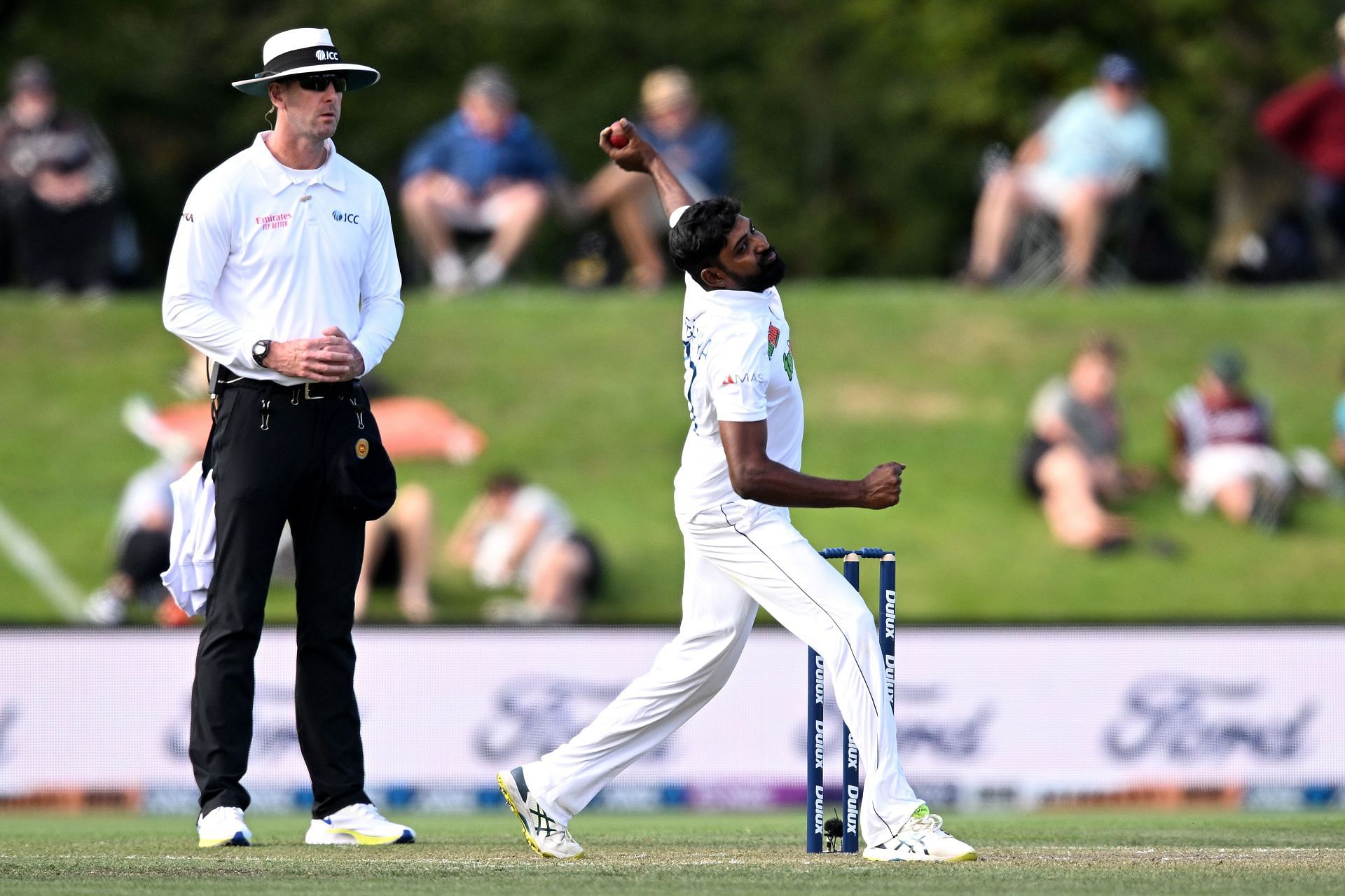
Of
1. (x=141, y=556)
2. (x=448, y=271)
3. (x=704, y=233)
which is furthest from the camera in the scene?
(x=448, y=271)

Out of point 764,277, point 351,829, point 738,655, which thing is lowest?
point 351,829

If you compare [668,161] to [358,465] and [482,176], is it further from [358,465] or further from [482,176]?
[358,465]

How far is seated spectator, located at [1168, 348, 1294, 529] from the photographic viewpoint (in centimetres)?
1642

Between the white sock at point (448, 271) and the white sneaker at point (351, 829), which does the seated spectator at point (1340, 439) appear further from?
the white sneaker at point (351, 829)

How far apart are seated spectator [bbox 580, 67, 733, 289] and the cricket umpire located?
9.25 meters

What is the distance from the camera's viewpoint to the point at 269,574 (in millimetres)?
7082

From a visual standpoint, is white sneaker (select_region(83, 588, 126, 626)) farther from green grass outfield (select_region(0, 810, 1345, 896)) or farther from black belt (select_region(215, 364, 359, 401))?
black belt (select_region(215, 364, 359, 401))

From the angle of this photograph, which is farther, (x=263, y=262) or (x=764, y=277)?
(x=263, y=262)

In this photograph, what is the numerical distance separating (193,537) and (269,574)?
27cm

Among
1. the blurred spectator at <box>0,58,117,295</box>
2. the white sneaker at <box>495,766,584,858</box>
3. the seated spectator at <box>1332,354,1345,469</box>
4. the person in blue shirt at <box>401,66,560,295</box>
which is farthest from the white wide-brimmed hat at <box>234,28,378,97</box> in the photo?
the seated spectator at <box>1332,354,1345,469</box>

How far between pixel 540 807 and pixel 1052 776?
6.00m

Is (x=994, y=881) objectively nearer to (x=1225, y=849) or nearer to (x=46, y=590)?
(x=1225, y=849)

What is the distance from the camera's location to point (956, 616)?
1605 cm

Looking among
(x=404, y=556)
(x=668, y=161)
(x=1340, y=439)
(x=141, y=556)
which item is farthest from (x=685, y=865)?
(x=1340, y=439)
